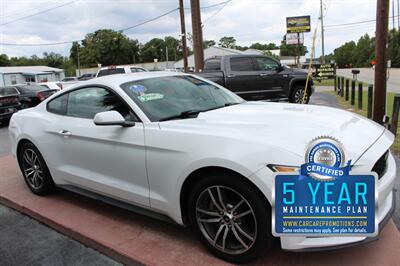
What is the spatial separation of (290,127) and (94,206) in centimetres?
259

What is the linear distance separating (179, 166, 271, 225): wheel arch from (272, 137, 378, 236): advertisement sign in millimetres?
199

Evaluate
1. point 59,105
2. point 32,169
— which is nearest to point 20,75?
point 32,169

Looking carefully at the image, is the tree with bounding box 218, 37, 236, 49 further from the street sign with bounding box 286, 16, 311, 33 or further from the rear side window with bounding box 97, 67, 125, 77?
the rear side window with bounding box 97, 67, 125, 77

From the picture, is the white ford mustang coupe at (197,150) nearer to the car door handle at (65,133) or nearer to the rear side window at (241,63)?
the car door handle at (65,133)

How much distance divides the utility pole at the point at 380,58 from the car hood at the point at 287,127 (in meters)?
4.05

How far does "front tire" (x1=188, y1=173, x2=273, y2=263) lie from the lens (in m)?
2.69

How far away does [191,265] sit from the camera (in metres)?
2.96

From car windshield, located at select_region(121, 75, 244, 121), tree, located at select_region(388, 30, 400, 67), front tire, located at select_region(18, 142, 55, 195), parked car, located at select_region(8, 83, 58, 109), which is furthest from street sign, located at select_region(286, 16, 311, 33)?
front tire, located at select_region(18, 142, 55, 195)

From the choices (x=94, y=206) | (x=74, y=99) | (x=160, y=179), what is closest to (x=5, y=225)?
(x=94, y=206)

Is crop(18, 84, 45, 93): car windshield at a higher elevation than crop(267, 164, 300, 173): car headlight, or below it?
higher

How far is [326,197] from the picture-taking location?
2465mm

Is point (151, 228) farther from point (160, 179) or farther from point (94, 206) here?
point (94, 206)

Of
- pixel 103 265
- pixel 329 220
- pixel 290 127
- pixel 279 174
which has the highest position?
pixel 290 127

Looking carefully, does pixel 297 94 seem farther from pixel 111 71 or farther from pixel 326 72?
pixel 326 72
